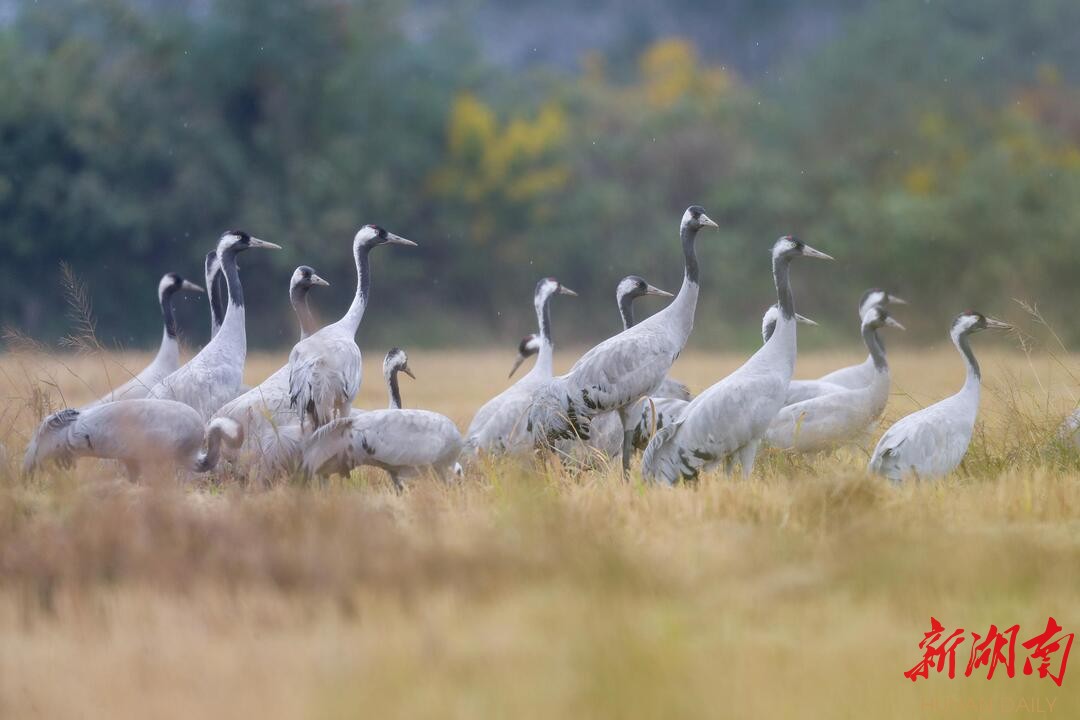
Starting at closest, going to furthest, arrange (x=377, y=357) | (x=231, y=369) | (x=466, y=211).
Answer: (x=231, y=369) → (x=377, y=357) → (x=466, y=211)

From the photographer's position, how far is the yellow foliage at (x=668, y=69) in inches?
1204

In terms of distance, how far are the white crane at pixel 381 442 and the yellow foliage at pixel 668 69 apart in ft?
69.1

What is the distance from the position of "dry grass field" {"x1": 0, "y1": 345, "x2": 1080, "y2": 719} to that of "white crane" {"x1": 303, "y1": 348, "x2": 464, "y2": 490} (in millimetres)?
287

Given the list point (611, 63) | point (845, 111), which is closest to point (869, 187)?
point (845, 111)

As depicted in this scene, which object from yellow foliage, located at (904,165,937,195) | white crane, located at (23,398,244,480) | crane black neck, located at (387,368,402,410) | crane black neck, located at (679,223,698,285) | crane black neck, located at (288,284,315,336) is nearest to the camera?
white crane, located at (23,398,244,480)

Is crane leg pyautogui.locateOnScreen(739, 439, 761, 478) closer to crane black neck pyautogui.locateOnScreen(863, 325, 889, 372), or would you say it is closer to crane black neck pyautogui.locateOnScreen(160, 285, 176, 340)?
crane black neck pyautogui.locateOnScreen(863, 325, 889, 372)

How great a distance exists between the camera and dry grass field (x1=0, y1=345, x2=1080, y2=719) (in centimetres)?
374

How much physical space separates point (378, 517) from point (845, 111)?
59.6 ft

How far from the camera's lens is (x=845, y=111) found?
22.3 meters

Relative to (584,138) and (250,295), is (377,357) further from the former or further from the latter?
(584,138)

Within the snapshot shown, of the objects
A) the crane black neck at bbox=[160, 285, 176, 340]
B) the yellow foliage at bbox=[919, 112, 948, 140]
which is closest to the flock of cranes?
the crane black neck at bbox=[160, 285, 176, 340]

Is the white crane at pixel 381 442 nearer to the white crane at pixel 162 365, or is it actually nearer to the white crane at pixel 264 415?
the white crane at pixel 264 415

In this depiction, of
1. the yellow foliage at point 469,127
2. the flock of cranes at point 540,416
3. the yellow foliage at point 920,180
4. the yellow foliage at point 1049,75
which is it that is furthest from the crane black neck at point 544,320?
the yellow foliage at point 469,127

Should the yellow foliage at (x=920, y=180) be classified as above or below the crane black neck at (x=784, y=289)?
above
